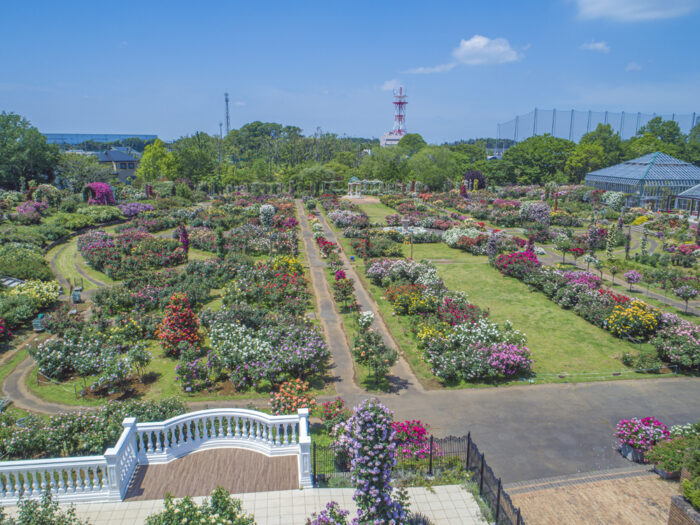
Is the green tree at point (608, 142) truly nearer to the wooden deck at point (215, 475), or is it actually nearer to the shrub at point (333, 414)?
the shrub at point (333, 414)

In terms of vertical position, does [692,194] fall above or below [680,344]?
above

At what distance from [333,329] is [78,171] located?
48.2 meters

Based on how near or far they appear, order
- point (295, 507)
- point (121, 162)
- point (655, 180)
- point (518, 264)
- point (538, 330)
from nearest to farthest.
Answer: point (295, 507) → point (538, 330) → point (518, 264) → point (655, 180) → point (121, 162)

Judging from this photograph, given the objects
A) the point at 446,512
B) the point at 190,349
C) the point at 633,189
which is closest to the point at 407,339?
the point at 190,349

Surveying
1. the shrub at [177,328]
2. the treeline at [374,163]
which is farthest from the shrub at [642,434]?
the treeline at [374,163]

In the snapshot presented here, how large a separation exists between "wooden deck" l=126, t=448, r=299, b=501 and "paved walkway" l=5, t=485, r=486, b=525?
0.23 m

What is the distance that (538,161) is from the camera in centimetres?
7344

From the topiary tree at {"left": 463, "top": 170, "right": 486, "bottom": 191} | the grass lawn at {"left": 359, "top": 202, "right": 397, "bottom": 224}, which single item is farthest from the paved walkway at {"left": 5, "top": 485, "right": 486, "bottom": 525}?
the topiary tree at {"left": 463, "top": 170, "right": 486, "bottom": 191}

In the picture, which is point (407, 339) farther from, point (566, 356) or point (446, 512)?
point (446, 512)

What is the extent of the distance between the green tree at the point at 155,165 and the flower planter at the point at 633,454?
2550 inches

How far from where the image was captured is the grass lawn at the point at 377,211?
1825 inches

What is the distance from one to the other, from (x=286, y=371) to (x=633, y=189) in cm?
5314

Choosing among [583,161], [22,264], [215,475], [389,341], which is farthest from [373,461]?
[583,161]

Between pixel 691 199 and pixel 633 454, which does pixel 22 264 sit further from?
pixel 691 199
